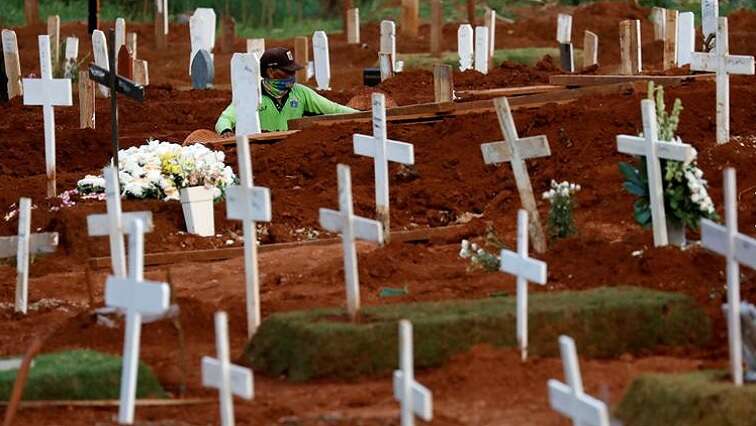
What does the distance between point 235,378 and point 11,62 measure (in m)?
19.9

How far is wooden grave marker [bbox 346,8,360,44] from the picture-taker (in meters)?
38.1

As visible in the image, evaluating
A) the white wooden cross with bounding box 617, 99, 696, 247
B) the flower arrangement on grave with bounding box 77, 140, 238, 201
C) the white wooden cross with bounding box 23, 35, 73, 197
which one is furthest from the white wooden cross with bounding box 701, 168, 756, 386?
the white wooden cross with bounding box 23, 35, 73, 197

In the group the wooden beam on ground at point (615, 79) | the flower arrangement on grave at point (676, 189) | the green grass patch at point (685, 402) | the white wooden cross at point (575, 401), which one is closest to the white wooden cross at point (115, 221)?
the green grass patch at point (685, 402)

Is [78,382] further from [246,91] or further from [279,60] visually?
[279,60]

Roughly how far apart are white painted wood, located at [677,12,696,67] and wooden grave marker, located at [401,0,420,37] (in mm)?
14042

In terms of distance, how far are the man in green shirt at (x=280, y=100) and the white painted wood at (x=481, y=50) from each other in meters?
8.13

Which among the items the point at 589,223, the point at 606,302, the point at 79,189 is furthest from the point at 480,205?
the point at 606,302

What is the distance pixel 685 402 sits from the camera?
33.7 ft

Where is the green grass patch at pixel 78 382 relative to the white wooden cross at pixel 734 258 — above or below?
below

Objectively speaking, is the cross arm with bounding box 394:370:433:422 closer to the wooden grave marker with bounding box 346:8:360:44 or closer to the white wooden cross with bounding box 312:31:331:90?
the white wooden cross with bounding box 312:31:331:90

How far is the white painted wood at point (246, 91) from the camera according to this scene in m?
20.9

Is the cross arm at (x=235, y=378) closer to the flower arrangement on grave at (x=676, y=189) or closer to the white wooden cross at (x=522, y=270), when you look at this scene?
the white wooden cross at (x=522, y=270)

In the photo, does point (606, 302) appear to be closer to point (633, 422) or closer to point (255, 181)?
point (633, 422)

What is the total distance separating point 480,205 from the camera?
1909 centimetres
